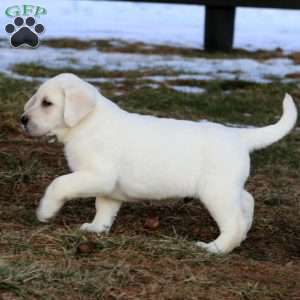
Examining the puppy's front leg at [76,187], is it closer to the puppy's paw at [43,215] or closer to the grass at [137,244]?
the puppy's paw at [43,215]

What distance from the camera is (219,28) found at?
16.0 m

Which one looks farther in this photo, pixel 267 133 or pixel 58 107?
pixel 267 133

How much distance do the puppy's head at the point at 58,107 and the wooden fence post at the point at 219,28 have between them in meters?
12.0

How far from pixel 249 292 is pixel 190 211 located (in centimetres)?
176

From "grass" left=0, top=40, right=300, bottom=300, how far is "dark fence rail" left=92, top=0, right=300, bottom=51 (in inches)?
331

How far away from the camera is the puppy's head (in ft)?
14.0

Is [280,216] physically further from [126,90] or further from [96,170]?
[126,90]

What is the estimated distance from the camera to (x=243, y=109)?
9188 millimetres

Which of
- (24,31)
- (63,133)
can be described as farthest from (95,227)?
(24,31)

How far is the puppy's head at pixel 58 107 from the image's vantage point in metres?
4.26

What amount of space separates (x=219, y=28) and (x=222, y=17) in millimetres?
289

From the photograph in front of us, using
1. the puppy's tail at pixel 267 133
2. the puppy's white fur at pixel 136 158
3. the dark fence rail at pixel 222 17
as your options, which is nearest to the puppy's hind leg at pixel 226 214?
the puppy's white fur at pixel 136 158

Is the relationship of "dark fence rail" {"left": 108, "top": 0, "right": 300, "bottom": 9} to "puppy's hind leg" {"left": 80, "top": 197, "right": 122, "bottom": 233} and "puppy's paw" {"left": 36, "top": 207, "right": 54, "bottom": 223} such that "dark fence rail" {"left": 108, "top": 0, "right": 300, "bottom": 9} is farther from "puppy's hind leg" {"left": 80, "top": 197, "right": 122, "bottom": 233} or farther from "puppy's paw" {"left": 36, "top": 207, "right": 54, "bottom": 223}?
"puppy's paw" {"left": 36, "top": 207, "right": 54, "bottom": 223}

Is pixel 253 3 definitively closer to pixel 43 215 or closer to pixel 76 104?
pixel 76 104
